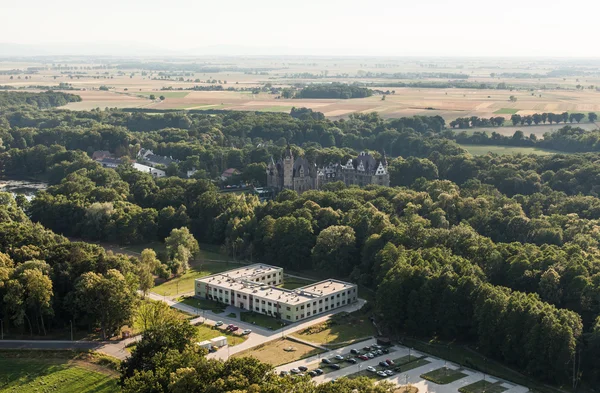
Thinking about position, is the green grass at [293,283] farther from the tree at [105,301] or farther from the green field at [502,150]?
the green field at [502,150]

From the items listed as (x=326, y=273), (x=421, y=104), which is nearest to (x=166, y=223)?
(x=326, y=273)

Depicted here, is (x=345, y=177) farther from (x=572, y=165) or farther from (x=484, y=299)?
(x=484, y=299)

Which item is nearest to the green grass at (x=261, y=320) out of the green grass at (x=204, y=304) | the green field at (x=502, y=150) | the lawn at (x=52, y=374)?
the green grass at (x=204, y=304)

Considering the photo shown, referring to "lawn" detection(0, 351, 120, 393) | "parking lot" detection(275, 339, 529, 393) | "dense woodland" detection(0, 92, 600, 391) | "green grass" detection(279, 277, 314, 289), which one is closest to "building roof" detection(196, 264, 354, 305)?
"green grass" detection(279, 277, 314, 289)

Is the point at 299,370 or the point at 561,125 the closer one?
the point at 299,370

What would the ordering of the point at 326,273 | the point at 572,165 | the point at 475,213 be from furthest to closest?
the point at 572,165, the point at 475,213, the point at 326,273

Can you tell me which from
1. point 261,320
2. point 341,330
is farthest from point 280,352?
point 261,320

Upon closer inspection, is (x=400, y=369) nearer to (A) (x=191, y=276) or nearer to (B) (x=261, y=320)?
(B) (x=261, y=320)
